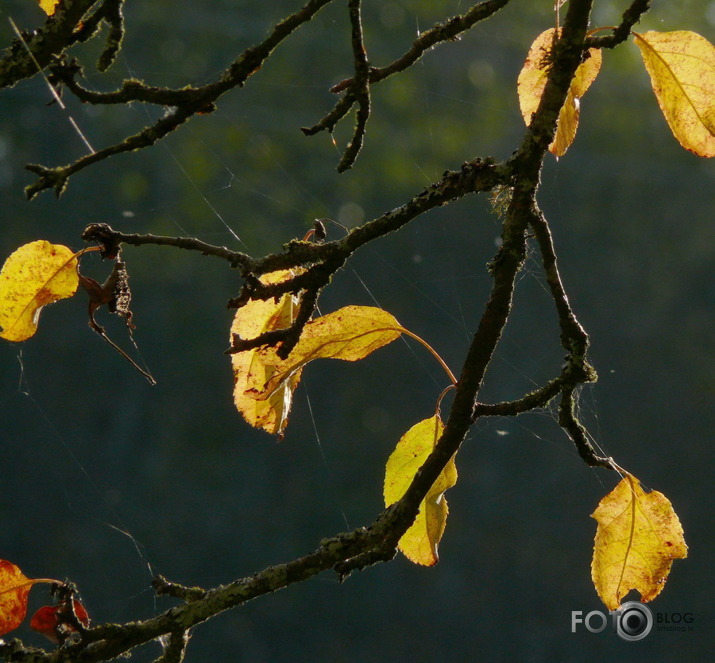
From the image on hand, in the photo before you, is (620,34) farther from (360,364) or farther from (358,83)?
(360,364)

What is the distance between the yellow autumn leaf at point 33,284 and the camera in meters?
0.63

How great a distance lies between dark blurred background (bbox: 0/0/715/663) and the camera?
9172 mm

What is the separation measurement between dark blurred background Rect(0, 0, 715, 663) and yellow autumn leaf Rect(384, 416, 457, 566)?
795 cm

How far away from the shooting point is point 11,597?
629 millimetres


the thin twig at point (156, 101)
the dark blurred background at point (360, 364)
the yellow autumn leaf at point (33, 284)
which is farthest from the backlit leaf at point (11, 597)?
the dark blurred background at point (360, 364)

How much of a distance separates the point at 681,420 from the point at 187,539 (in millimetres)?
6188

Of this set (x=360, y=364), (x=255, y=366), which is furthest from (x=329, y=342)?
(x=360, y=364)

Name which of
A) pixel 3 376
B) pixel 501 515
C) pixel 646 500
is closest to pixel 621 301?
pixel 501 515

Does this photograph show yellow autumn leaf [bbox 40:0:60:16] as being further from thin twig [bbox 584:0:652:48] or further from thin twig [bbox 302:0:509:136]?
thin twig [bbox 584:0:652:48]

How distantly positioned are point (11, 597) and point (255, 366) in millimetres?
261

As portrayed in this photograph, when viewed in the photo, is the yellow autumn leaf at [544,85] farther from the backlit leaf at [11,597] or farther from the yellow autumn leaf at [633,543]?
the backlit leaf at [11,597]

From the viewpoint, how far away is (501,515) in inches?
383

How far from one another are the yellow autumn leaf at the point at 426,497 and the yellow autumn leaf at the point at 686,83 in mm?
319

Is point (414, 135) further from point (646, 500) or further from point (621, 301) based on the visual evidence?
point (646, 500)
